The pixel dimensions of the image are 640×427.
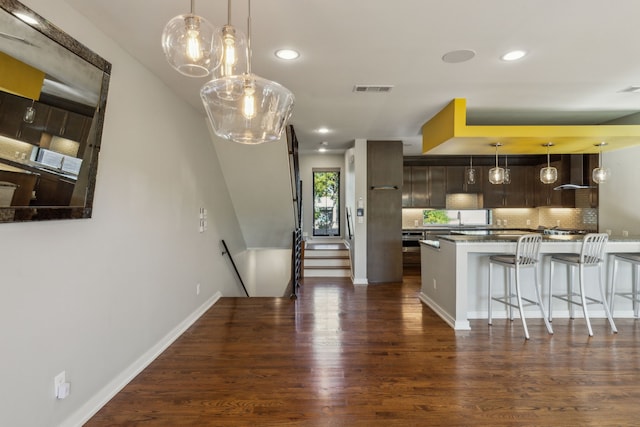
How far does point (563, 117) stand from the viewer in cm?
473

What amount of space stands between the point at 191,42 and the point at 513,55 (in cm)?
262

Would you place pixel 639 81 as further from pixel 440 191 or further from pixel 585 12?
pixel 440 191

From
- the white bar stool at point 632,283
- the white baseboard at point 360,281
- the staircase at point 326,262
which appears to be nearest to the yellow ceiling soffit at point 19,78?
the white baseboard at point 360,281

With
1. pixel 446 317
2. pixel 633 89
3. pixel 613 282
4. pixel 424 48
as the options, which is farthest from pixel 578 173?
pixel 424 48

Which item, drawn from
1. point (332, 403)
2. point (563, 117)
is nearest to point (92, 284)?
point (332, 403)

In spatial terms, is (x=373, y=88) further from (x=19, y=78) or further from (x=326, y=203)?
(x=326, y=203)

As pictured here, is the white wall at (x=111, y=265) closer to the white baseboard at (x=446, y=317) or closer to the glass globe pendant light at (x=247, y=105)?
the glass globe pendant light at (x=247, y=105)

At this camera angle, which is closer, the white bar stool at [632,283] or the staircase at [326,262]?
the white bar stool at [632,283]

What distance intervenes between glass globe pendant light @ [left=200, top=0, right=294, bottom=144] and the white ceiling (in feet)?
2.90

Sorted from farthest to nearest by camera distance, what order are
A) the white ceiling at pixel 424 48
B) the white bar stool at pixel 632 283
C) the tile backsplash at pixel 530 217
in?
1. the tile backsplash at pixel 530 217
2. the white bar stool at pixel 632 283
3. the white ceiling at pixel 424 48

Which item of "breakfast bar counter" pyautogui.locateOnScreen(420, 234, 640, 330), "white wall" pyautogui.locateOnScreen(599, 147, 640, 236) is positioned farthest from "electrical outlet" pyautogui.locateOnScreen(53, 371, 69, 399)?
"white wall" pyautogui.locateOnScreen(599, 147, 640, 236)

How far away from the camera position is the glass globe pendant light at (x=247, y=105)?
1504 mm

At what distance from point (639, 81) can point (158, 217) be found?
4.97m

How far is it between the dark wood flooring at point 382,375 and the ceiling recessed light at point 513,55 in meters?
2.65
